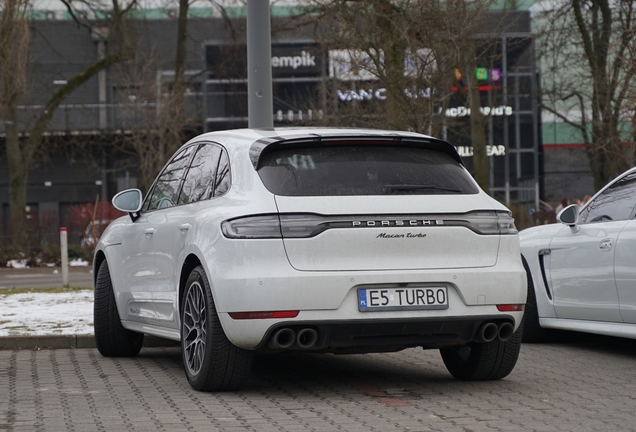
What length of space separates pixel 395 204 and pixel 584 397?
1618 millimetres

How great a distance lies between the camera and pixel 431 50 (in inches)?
574

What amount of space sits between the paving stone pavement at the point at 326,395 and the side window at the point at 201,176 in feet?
4.09

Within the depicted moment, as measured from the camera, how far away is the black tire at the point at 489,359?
23.4ft

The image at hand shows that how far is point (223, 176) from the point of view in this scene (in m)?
7.02

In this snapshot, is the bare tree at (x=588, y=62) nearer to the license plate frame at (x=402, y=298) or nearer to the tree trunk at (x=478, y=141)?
the tree trunk at (x=478, y=141)

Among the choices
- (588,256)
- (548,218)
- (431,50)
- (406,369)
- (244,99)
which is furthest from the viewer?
(244,99)

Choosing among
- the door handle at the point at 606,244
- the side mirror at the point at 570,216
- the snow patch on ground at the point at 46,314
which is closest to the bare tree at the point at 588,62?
the snow patch on ground at the point at 46,314

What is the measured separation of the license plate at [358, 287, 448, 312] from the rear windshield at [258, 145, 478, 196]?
601 millimetres

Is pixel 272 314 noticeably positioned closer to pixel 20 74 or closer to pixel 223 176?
pixel 223 176

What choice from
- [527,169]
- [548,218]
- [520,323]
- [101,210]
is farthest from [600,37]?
[520,323]

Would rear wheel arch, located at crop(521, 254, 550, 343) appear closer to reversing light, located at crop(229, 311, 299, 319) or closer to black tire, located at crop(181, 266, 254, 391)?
black tire, located at crop(181, 266, 254, 391)

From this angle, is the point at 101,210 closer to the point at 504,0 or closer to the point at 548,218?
the point at 548,218

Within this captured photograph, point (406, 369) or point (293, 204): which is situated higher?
point (293, 204)

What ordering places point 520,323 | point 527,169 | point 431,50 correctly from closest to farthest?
1. point 520,323
2. point 431,50
3. point 527,169
